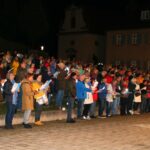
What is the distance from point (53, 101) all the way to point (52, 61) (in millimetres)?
3613

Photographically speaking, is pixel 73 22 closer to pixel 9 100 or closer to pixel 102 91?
pixel 102 91

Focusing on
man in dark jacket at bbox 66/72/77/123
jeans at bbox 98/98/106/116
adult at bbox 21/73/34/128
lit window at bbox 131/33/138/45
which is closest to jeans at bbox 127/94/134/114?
jeans at bbox 98/98/106/116

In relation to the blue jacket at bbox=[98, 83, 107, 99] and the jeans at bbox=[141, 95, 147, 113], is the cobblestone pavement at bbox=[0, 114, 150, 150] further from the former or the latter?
the jeans at bbox=[141, 95, 147, 113]

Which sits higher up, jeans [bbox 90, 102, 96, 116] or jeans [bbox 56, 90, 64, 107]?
jeans [bbox 56, 90, 64, 107]

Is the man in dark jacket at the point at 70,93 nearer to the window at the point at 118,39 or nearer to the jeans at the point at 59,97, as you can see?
the jeans at the point at 59,97

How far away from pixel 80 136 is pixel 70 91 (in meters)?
4.23

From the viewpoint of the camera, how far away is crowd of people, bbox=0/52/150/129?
17484 millimetres

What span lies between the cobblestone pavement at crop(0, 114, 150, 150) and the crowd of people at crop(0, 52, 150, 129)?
963 mm

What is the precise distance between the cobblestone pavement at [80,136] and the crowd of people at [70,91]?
37.9 inches

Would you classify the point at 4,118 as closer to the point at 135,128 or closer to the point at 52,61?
the point at 135,128

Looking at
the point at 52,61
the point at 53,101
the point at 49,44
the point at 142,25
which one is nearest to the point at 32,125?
the point at 53,101

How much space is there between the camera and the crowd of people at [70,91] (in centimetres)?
1748

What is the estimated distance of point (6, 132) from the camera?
1611 centimetres

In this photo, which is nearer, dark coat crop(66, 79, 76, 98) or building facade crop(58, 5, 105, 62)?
dark coat crop(66, 79, 76, 98)
